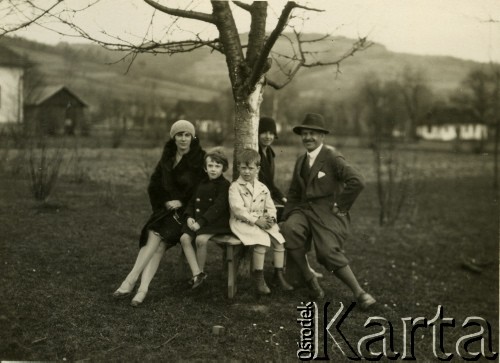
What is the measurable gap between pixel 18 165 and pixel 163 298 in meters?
5.67

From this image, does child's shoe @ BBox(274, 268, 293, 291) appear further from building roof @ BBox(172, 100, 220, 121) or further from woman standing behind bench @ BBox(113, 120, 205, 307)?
building roof @ BBox(172, 100, 220, 121)

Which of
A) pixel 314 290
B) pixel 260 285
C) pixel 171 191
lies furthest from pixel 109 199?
pixel 314 290

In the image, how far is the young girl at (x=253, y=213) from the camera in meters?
4.64

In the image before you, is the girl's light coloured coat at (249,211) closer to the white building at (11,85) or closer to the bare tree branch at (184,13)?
the bare tree branch at (184,13)

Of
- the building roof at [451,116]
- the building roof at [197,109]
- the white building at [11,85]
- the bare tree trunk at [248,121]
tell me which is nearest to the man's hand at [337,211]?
the bare tree trunk at [248,121]

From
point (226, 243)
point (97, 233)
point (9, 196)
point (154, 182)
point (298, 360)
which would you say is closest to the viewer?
point (298, 360)

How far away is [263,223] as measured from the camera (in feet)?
15.4

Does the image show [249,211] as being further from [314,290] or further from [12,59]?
[12,59]

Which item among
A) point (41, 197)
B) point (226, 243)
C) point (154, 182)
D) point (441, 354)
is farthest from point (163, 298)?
point (41, 197)

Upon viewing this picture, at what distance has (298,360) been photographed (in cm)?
372

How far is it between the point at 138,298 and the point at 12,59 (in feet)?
20.7

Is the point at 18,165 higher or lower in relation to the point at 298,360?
higher

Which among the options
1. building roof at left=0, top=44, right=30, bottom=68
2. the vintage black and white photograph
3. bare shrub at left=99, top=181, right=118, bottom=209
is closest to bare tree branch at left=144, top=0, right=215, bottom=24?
the vintage black and white photograph

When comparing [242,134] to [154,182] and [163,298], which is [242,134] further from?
[163,298]
